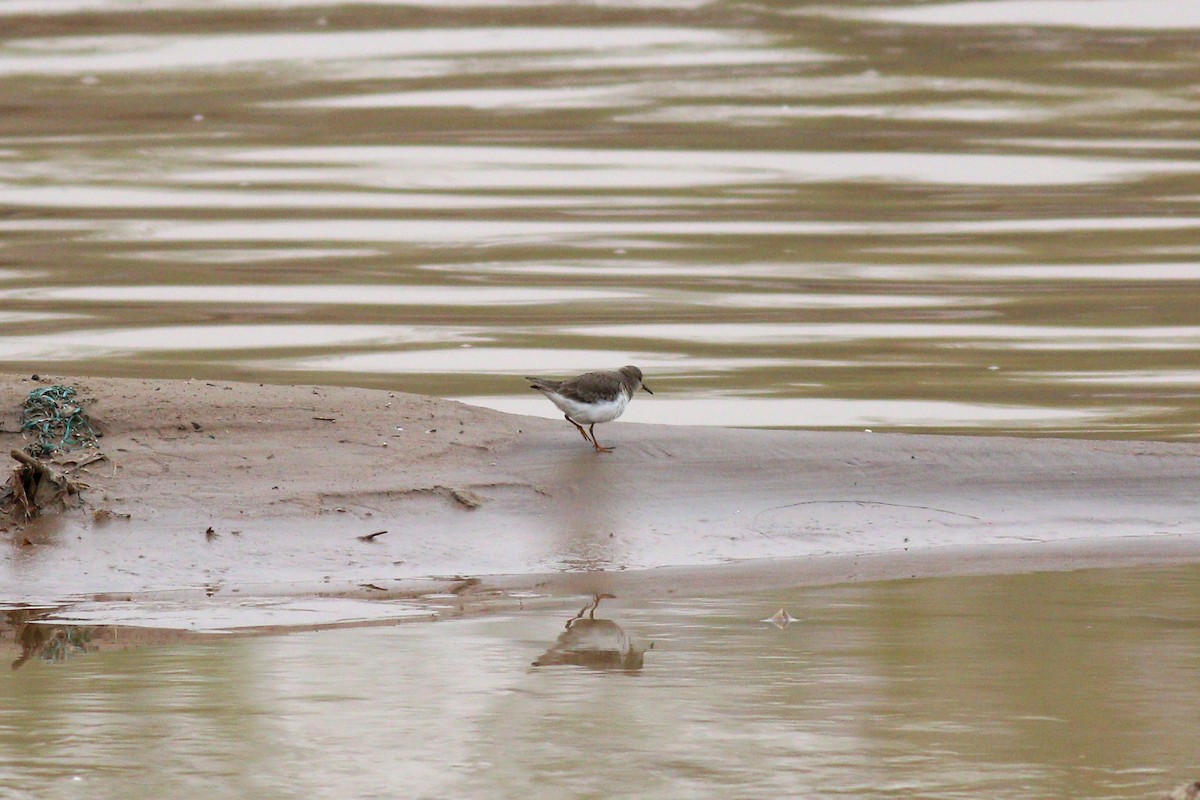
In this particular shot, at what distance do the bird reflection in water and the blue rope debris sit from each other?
2.23m

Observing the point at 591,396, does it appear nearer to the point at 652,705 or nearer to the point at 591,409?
the point at 591,409

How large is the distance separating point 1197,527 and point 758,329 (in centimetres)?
452

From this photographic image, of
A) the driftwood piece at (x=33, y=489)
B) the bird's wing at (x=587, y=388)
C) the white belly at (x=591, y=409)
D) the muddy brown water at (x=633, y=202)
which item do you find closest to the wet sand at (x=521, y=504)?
the driftwood piece at (x=33, y=489)

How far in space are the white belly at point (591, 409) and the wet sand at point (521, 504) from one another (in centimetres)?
18

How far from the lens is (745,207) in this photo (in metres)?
16.1

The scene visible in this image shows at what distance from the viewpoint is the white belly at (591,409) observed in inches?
323

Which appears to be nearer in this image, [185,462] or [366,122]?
[185,462]

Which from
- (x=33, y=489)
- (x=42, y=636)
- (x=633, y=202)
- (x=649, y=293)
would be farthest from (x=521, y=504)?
(x=633, y=202)

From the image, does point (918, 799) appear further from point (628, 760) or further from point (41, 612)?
point (41, 612)

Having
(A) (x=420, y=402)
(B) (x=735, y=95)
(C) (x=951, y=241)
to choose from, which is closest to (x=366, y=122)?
(B) (x=735, y=95)

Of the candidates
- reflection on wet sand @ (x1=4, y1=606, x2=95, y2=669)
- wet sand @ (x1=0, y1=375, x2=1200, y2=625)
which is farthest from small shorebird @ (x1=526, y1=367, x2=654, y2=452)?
reflection on wet sand @ (x1=4, y1=606, x2=95, y2=669)

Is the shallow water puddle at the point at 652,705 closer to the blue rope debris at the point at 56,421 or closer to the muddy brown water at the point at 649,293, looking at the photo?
the muddy brown water at the point at 649,293

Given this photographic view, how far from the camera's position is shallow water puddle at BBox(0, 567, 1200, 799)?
491cm

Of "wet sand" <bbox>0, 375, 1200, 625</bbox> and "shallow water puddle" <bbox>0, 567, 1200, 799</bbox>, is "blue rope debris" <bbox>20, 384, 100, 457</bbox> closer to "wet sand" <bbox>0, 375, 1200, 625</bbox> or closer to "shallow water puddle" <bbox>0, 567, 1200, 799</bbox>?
"wet sand" <bbox>0, 375, 1200, 625</bbox>
